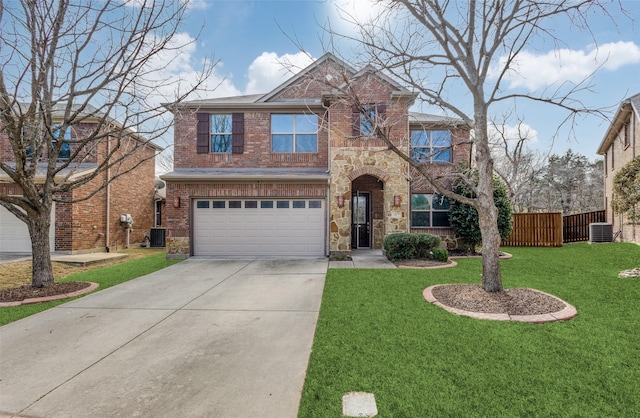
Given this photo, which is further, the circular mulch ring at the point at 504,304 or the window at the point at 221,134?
the window at the point at 221,134

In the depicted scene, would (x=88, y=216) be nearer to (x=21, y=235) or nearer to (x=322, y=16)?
(x=21, y=235)

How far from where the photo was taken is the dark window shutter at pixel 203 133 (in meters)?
12.2

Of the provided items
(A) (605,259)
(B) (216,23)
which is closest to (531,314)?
(A) (605,259)

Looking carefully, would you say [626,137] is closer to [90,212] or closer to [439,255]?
[439,255]

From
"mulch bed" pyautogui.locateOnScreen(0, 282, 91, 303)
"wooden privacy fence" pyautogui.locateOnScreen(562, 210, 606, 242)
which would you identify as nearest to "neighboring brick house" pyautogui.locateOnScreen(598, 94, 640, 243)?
"wooden privacy fence" pyautogui.locateOnScreen(562, 210, 606, 242)

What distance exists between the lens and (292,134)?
40.4 ft

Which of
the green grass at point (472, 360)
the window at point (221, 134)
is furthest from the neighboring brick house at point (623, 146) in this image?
the window at point (221, 134)

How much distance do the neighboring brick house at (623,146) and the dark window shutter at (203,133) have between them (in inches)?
579

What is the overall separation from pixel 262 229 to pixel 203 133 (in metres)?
4.54

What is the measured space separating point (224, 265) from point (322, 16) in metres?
7.29

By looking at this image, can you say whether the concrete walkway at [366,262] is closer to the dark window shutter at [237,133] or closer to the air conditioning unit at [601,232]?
the dark window shutter at [237,133]

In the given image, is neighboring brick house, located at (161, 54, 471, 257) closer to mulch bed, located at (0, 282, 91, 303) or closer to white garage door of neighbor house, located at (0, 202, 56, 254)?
mulch bed, located at (0, 282, 91, 303)

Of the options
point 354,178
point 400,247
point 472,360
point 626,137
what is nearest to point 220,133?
point 354,178

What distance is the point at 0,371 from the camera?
11.1ft
